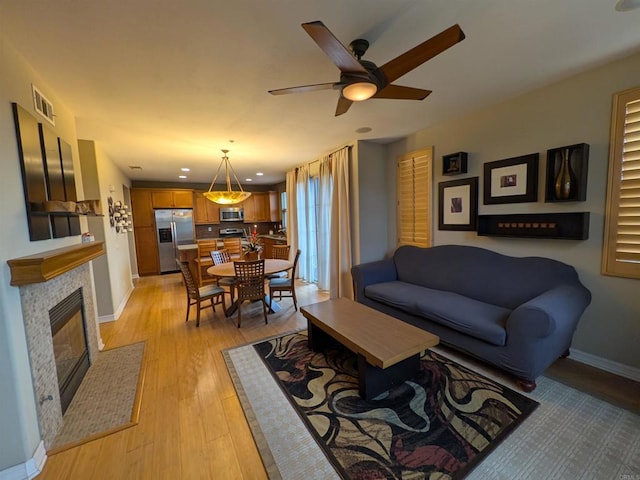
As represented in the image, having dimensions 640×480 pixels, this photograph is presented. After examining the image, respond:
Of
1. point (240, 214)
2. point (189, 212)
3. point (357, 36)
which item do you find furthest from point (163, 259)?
point (357, 36)

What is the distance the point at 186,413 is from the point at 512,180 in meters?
3.67

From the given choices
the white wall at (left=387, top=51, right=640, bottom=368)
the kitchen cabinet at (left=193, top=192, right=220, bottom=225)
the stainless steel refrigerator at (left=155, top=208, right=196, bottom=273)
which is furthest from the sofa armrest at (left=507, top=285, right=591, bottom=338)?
the kitchen cabinet at (left=193, top=192, right=220, bottom=225)

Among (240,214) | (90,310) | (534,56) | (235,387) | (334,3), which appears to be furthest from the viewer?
(240,214)

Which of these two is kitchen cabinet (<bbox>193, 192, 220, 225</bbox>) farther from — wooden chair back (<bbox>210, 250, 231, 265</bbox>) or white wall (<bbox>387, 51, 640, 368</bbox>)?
white wall (<bbox>387, 51, 640, 368</bbox>)

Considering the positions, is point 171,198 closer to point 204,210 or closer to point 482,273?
point 204,210

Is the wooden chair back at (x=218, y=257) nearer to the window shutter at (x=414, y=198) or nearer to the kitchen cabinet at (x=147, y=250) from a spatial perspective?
the kitchen cabinet at (x=147, y=250)

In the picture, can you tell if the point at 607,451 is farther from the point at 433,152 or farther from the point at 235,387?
the point at 433,152

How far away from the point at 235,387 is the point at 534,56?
11.6 ft

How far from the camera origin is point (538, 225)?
2.44 m

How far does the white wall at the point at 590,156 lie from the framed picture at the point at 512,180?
7cm

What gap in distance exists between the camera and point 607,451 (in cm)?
149

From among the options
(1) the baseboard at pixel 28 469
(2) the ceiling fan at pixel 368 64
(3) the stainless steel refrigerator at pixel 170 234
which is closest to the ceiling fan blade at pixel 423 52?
(2) the ceiling fan at pixel 368 64

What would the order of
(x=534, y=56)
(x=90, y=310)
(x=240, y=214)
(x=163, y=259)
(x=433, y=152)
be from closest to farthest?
(x=534, y=56)
(x=90, y=310)
(x=433, y=152)
(x=163, y=259)
(x=240, y=214)

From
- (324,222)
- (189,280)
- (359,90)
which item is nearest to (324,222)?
(324,222)
